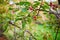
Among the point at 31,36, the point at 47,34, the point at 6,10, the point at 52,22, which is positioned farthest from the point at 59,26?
the point at 6,10

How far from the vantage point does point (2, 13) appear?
2168 mm

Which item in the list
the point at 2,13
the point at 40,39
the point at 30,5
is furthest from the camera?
the point at 40,39

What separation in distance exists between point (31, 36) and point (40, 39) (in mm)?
447

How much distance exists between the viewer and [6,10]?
219 cm

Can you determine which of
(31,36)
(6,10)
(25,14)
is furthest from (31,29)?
(25,14)

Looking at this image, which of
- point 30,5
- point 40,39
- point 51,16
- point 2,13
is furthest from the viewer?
point 40,39

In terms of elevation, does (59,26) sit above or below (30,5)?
below

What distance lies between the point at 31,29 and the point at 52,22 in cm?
37

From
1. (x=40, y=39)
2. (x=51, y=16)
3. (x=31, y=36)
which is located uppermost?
(x=51, y=16)

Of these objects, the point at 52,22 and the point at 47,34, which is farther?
the point at 47,34

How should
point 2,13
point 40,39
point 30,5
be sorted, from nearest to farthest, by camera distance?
point 30,5 < point 2,13 < point 40,39

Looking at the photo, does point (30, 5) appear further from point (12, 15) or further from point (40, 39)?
point (40, 39)

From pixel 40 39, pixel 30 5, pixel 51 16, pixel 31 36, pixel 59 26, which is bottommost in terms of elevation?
pixel 40 39

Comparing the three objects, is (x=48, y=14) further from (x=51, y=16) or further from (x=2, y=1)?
(x=2, y=1)
